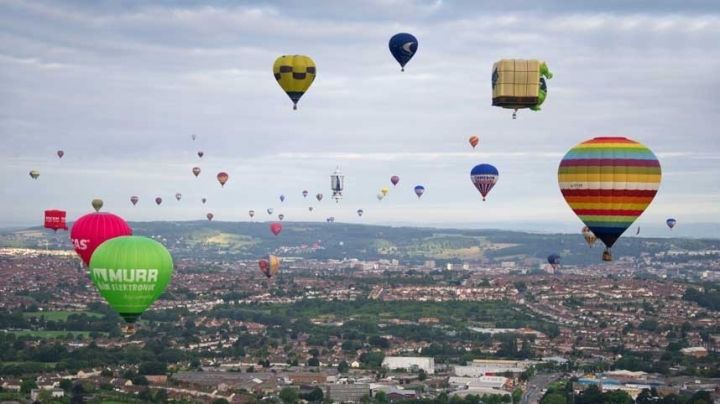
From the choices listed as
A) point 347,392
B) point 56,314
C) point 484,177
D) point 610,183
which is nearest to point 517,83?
A: point 610,183

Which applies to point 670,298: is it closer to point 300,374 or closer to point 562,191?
point 300,374

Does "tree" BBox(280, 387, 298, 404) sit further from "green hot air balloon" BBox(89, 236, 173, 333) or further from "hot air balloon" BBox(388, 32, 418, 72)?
"green hot air balloon" BBox(89, 236, 173, 333)

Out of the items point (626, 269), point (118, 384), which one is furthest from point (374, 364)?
point (626, 269)

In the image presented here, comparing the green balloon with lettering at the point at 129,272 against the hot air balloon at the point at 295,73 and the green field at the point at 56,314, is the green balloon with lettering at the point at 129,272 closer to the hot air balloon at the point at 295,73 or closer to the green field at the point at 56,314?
the hot air balloon at the point at 295,73

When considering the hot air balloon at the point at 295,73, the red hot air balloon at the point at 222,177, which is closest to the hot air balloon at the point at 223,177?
the red hot air balloon at the point at 222,177

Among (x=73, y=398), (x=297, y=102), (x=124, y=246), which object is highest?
(x=297, y=102)

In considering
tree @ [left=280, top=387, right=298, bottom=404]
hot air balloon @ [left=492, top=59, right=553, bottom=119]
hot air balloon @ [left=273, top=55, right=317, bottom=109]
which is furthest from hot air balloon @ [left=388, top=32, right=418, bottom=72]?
tree @ [left=280, top=387, right=298, bottom=404]

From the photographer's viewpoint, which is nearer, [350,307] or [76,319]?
[76,319]
